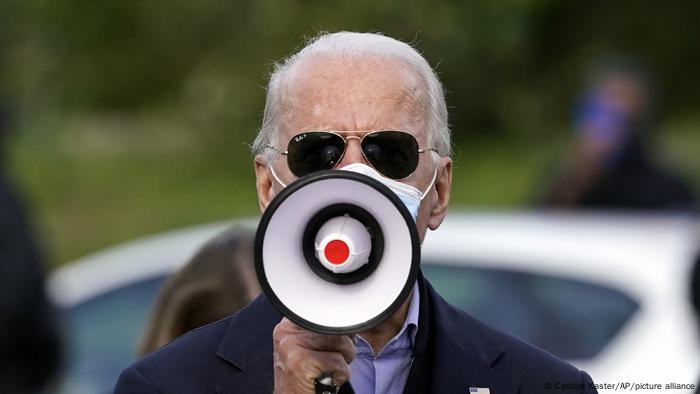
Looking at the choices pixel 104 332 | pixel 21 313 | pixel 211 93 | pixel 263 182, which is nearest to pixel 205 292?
pixel 263 182

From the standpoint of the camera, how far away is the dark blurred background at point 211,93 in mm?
13180

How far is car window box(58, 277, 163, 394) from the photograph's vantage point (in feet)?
21.4

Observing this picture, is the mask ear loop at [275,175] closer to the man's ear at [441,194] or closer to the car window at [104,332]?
the man's ear at [441,194]

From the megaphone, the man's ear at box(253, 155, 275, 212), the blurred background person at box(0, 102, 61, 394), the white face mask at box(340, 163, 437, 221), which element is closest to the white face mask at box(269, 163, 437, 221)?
the white face mask at box(340, 163, 437, 221)

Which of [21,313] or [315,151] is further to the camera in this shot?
[21,313]

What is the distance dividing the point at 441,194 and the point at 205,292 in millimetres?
1034

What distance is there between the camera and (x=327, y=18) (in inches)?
462

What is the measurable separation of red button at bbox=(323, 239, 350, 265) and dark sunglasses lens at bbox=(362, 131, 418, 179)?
0.72 feet

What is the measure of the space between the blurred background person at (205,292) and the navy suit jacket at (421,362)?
817 millimetres

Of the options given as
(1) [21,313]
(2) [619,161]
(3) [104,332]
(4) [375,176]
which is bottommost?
(3) [104,332]

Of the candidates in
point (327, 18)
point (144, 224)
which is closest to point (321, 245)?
point (327, 18)

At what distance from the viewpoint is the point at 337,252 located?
7.87 ft

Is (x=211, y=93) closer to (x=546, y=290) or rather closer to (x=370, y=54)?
(x=546, y=290)

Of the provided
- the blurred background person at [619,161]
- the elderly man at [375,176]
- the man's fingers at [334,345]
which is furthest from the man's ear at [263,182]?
the blurred background person at [619,161]
